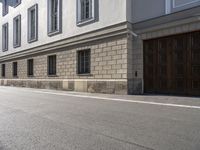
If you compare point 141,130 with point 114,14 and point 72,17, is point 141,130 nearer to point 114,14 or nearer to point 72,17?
point 114,14

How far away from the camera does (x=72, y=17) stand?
1806 cm

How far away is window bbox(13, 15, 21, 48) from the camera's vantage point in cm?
2643

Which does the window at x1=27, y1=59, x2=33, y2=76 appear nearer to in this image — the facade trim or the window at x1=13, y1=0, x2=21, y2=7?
the facade trim

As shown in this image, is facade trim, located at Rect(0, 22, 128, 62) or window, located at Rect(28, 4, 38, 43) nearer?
facade trim, located at Rect(0, 22, 128, 62)

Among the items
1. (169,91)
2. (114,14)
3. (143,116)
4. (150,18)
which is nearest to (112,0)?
(114,14)

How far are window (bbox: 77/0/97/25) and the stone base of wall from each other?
4.02 m

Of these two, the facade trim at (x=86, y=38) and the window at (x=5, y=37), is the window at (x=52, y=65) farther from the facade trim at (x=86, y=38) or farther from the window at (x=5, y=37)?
the window at (x=5, y=37)

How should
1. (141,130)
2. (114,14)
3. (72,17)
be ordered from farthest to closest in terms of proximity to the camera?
(72,17) → (114,14) → (141,130)

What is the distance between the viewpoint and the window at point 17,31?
26.4 m

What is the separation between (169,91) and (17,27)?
20148 millimetres

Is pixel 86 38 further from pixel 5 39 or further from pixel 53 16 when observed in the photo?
pixel 5 39

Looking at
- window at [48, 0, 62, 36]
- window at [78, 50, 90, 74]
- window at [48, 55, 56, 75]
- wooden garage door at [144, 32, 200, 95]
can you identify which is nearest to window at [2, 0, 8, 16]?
window at [48, 0, 62, 36]

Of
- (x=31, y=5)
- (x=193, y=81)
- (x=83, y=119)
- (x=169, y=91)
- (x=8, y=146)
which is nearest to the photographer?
(x=8, y=146)

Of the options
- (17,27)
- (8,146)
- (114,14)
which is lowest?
(8,146)
